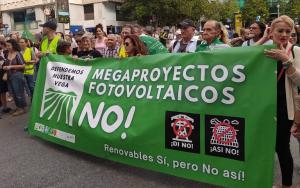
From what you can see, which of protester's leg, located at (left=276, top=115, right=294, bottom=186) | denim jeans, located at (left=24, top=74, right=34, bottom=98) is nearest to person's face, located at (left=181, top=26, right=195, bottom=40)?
protester's leg, located at (left=276, top=115, right=294, bottom=186)

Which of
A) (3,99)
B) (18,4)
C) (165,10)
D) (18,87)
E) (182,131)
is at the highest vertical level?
(18,4)

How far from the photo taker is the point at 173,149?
4113 millimetres

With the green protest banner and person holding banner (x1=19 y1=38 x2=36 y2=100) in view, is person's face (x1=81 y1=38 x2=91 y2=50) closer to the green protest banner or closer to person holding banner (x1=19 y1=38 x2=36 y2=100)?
the green protest banner

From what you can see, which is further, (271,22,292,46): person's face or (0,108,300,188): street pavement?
(0,108,300,188): street pavement

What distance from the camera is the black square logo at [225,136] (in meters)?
3.68

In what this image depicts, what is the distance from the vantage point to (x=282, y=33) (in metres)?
3.67

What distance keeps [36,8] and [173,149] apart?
52.4m

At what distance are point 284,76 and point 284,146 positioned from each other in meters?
0.65

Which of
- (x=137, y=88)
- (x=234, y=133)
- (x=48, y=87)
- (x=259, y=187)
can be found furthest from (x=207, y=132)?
(x=48, y=87)

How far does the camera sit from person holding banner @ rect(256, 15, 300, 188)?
352 centimetres

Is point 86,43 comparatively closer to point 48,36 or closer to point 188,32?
point 48,36

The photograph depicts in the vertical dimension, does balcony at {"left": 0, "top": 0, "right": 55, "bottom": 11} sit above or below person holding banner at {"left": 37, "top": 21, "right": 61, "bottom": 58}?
above

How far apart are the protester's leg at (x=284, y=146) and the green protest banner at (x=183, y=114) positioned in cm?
24

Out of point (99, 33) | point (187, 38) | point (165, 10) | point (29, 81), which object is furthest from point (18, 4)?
point (187, 38)
